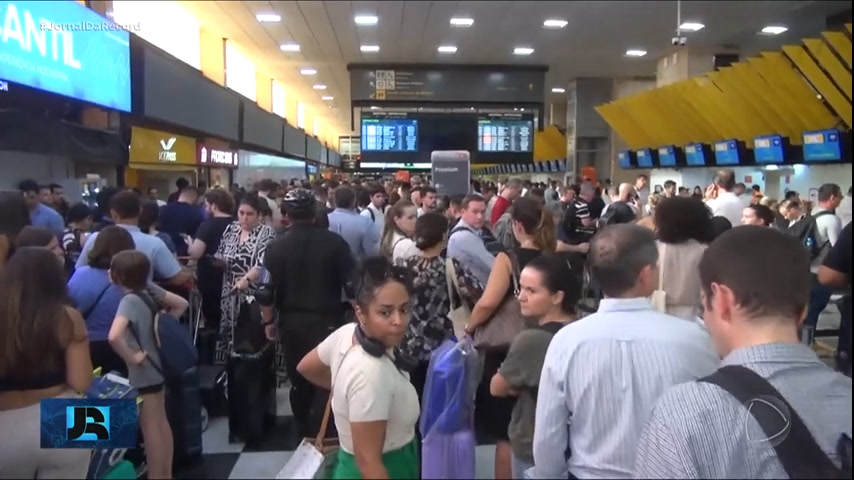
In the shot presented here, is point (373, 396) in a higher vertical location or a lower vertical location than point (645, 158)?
lower

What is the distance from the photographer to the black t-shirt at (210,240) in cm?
511

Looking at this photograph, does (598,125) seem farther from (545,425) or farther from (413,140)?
(545,425)

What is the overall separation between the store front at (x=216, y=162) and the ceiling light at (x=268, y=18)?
83.9 inches

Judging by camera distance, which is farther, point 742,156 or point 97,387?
point 742,156

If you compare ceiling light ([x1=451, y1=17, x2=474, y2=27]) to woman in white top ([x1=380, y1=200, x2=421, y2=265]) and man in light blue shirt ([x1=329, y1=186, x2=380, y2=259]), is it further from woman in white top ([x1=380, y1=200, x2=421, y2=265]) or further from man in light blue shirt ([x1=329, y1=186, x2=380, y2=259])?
woman in white top ([x1=380, y1=200, x2=421, y2=265])

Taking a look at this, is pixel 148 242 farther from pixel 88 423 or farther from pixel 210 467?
pixel 88 423

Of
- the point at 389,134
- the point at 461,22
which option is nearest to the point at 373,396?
the point at 461,22

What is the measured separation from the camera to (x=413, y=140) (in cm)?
1320

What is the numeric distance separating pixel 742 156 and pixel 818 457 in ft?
35.9

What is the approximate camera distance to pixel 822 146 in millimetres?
8781

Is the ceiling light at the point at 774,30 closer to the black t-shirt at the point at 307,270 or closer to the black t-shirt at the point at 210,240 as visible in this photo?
the black t-shirt at the point at 210,240

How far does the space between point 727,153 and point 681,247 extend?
8.76 metres

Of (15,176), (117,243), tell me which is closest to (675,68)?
(15,176)

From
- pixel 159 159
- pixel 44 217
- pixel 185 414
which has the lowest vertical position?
pixel 185 414
